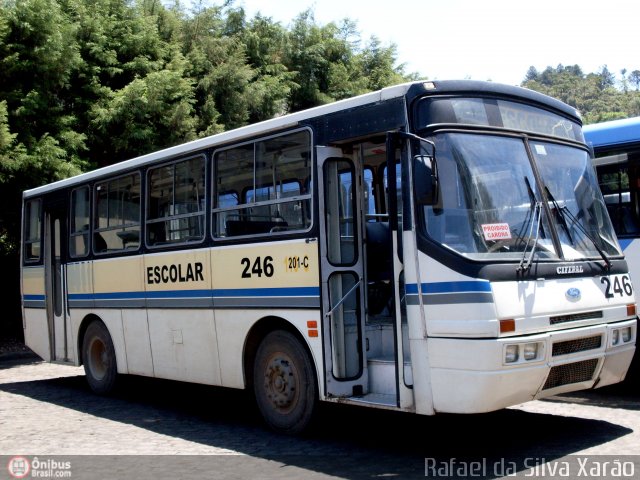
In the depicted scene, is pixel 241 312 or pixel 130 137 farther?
pixel 130 137

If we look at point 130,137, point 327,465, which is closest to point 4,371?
point 130,137

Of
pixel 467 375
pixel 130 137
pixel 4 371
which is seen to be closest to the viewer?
pixel 467 375

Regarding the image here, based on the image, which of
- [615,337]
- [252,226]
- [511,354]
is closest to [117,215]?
[252,226]

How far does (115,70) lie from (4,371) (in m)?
6.94

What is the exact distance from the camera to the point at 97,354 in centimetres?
1186

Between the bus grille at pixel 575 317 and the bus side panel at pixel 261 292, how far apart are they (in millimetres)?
2190

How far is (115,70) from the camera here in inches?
704

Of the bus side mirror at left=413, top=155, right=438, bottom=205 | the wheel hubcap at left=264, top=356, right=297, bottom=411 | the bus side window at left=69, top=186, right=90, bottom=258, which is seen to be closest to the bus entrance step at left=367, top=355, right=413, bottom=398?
the wheel hubcap at left=264, top=356, right=297, bottom=411

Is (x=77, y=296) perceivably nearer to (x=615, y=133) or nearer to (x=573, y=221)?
(x=573, y=221)

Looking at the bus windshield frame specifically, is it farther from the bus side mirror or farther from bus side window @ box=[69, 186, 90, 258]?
bus side window @ box=[69, 186, 90, 258]

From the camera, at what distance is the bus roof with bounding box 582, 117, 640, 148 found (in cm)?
992

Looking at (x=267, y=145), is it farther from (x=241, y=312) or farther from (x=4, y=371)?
(x=4, y=371)

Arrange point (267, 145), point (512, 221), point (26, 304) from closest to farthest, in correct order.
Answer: point (512, 221), point (267, 145), point (26, 304)

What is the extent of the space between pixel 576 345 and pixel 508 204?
1.37 meters
